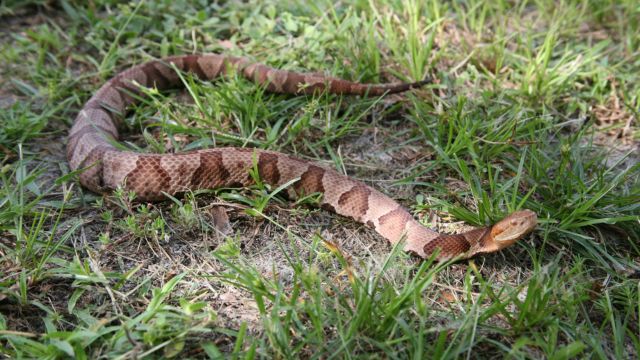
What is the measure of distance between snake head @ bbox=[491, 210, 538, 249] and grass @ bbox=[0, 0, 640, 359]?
18 cm

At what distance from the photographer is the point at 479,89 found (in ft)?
11.8

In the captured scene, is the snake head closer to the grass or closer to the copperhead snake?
the copperhead snake

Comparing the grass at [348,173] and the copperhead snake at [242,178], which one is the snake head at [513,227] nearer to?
the copperhead snake at [242,178]

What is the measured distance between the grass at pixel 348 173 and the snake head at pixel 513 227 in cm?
18

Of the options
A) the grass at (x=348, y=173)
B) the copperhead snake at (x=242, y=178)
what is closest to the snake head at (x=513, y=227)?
the copperhead snake at (x=242, y=178)

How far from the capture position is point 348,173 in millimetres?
3219

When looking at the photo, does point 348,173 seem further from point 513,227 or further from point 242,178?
point 513,227

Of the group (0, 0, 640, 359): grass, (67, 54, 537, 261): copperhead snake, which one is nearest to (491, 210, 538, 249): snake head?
(67, 54, 537, 261): copperhead snake

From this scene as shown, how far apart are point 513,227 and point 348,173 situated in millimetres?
1058

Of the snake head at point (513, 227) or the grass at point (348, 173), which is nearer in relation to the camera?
the grass at point (348, 173)

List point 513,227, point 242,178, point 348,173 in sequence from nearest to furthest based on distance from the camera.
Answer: point 513,227 → point 242,178 → point 348,173

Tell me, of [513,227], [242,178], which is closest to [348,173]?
[242,178]

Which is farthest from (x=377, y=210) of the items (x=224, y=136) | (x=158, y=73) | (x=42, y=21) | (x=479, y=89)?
(x=42, y=21)

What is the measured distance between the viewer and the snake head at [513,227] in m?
2.47
